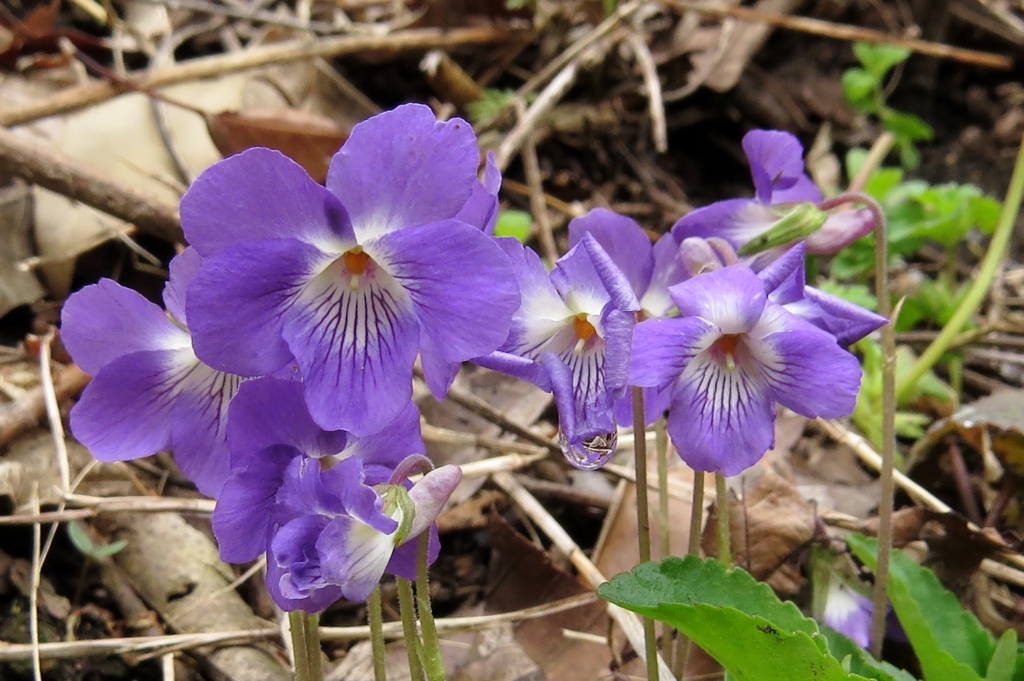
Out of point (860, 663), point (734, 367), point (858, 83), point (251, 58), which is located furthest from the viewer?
point (858, 83)

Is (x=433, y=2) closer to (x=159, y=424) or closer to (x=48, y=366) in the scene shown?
(x=48, y=366)

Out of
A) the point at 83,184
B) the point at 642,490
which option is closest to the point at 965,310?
the point at 642,490

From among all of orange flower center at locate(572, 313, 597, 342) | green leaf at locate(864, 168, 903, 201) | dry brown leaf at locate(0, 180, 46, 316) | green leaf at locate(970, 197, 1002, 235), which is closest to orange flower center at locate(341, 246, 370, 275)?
orange flower center at locate(572, 313, 597, 342)

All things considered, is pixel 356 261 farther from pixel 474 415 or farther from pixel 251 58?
pixel 251 58

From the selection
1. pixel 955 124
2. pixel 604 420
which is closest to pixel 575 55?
pixel 955 124

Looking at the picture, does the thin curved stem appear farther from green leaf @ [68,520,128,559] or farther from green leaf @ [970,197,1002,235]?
green leaf @ [970,197,1002,235]
